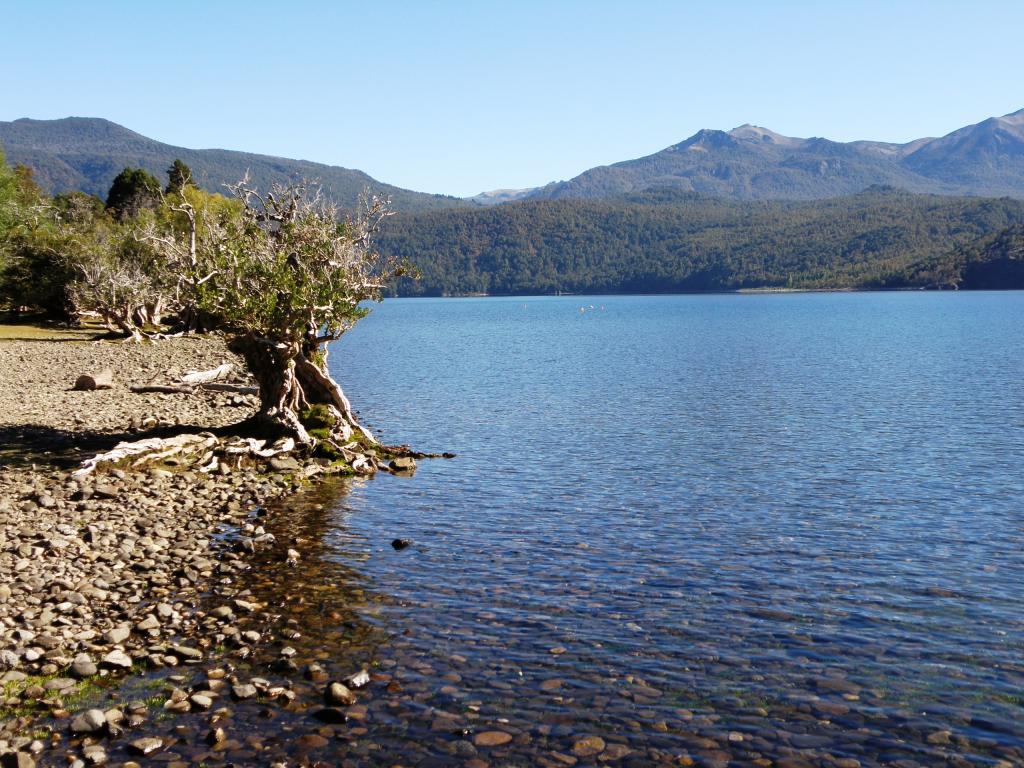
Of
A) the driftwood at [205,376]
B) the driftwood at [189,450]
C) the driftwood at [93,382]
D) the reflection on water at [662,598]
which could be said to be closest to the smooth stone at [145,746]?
the reflection on water at [662,598]

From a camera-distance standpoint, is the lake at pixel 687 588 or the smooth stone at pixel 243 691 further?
the smooth stone at pixel 243 691

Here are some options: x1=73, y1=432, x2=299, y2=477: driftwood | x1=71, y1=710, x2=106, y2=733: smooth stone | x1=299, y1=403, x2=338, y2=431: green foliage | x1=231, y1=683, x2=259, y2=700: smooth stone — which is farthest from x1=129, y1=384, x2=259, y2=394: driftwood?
x1=71, y1=710, x2=106, y2=733: smooth stone

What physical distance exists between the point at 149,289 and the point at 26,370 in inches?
1057

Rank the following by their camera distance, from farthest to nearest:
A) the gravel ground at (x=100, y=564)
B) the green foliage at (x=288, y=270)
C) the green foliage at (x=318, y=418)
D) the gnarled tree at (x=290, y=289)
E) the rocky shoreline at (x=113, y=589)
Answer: the green foliage at (x=318, y=418), the gnarled tree at (x=290, y=289), the green foliage at (x=288, y=270), the gravel ground at (x=100, y=564), the rocky shoreline at (x=113, y=589)

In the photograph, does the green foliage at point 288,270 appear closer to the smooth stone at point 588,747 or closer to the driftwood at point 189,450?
the driftwood at point 189,450

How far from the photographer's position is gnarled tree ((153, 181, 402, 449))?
28641mm

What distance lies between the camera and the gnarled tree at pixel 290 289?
28.6 m

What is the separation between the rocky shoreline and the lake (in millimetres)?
1678

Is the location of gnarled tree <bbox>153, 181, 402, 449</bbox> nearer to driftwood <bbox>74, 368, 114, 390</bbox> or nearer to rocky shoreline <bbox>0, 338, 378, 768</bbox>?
rocky shoreline <bbox>0, 338, 378, 768</bbox>

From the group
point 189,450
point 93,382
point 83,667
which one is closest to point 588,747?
point 83,667

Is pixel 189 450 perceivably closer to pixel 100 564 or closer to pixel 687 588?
pixel 100 564

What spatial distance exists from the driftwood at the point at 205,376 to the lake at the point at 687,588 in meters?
11.4

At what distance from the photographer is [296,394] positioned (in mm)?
31531

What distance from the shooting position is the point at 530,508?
25375mm
